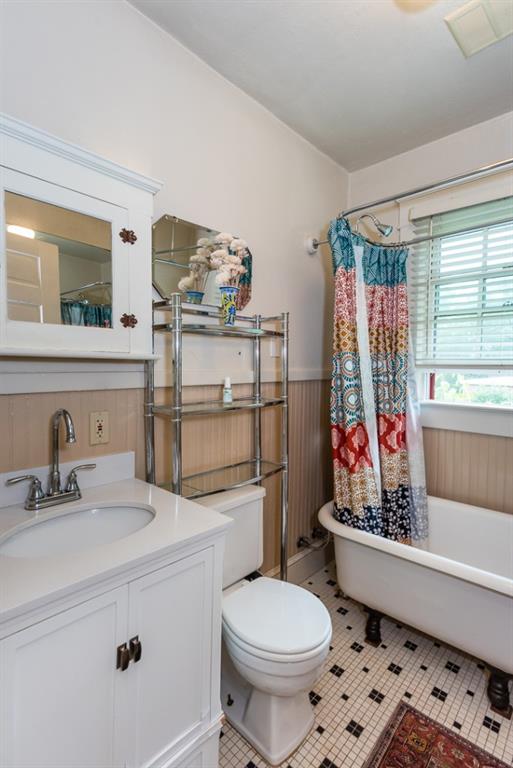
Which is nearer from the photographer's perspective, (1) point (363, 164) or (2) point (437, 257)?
(2) point (437, 257)

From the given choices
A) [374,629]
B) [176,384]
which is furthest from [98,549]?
[374,629]

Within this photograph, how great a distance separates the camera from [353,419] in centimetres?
195

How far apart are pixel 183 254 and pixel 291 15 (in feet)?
3.16

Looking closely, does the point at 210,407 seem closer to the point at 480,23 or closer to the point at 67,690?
the point at 67,690

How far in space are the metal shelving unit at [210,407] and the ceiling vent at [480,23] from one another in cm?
127

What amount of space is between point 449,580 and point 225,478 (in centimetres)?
103

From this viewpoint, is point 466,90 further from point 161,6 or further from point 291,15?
point 161,6

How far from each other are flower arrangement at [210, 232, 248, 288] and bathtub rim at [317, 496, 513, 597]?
1277mm

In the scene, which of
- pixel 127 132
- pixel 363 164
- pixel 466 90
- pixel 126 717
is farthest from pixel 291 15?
pixel 126 717

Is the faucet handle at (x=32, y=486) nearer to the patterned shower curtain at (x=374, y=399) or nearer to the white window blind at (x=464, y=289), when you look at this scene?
the patterned shower curtain at (x=374, y=399)

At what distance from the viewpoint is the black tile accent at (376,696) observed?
1492 mm

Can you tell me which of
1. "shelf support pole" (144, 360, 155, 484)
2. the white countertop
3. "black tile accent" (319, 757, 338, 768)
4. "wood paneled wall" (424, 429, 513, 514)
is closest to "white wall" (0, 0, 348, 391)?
"shelf support pole" (144, 360, 155, 484)

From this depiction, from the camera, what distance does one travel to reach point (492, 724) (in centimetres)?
139

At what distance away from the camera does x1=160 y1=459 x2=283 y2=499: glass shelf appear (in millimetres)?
1596
